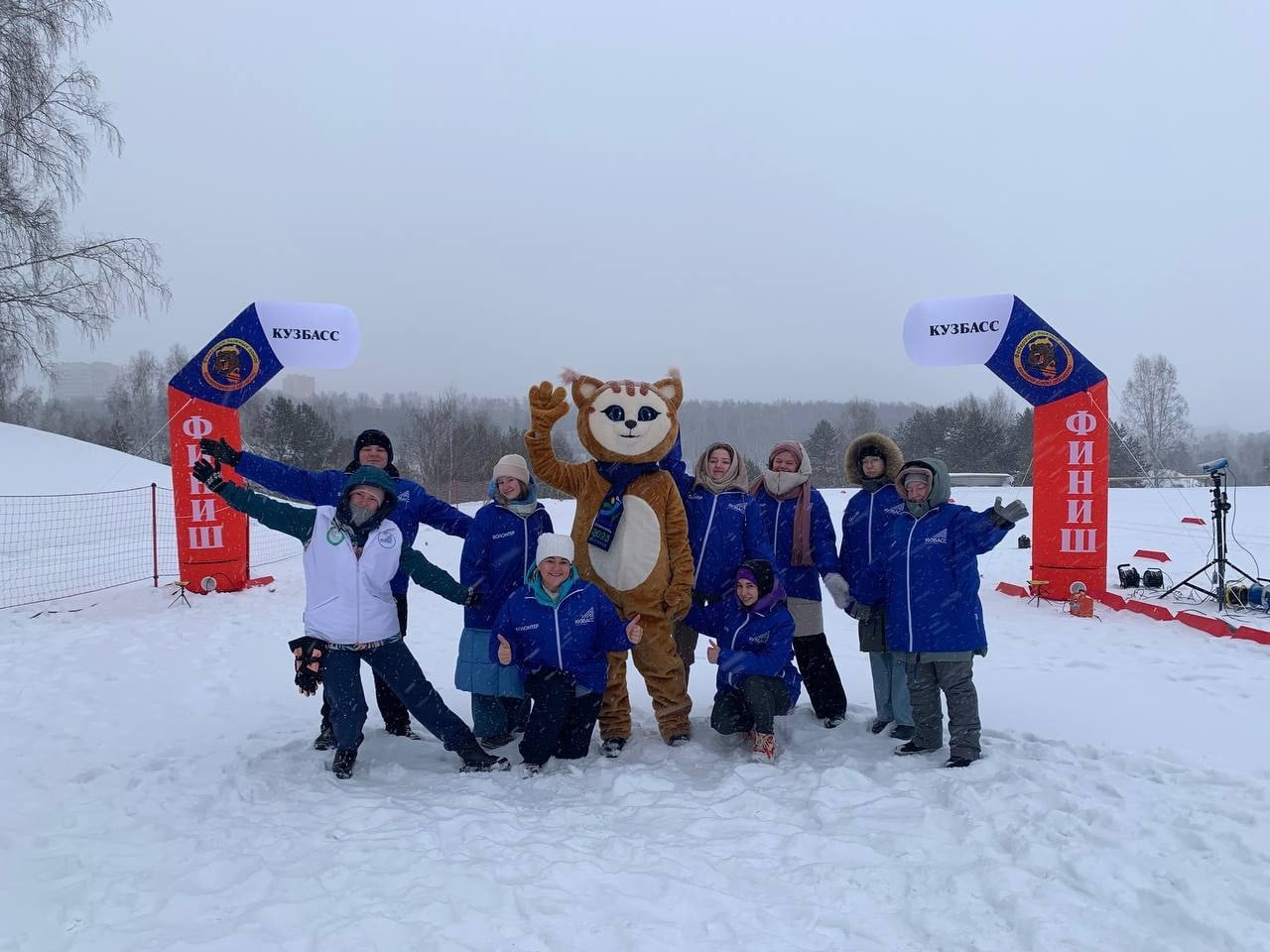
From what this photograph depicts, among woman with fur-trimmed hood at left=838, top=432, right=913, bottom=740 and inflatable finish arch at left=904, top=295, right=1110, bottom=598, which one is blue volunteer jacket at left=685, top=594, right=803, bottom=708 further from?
inflatable finish arch at left=904, top=295, right=1110, bottom=598

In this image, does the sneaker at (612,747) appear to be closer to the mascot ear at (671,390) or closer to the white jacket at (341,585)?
the white jacket at (341,585)

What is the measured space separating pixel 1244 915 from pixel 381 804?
11.0 feet

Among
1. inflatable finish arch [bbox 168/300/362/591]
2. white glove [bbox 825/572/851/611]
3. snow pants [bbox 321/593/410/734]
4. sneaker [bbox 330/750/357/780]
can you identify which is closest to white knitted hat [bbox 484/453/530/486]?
snow pants [bbox 321/593/410/734]

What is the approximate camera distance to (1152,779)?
11.5 feet

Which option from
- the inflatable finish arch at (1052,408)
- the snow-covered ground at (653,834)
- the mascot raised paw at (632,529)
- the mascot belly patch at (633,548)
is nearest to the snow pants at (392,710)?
the snow-covered ground at (653,834)

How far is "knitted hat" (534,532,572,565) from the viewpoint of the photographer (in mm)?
4094

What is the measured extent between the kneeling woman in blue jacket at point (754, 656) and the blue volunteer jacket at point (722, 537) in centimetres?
12

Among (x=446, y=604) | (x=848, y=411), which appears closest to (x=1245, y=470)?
(x=848, y=411)

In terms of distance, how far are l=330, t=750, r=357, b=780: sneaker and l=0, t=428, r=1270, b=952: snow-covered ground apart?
0.06 meters

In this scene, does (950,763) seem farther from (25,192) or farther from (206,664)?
(25,192)

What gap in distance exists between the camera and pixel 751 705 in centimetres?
422

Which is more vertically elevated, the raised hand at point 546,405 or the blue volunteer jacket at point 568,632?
the raised hand at point 546,405

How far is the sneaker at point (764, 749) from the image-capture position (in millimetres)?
4102

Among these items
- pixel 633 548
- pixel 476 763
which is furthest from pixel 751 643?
pixel 476 763
